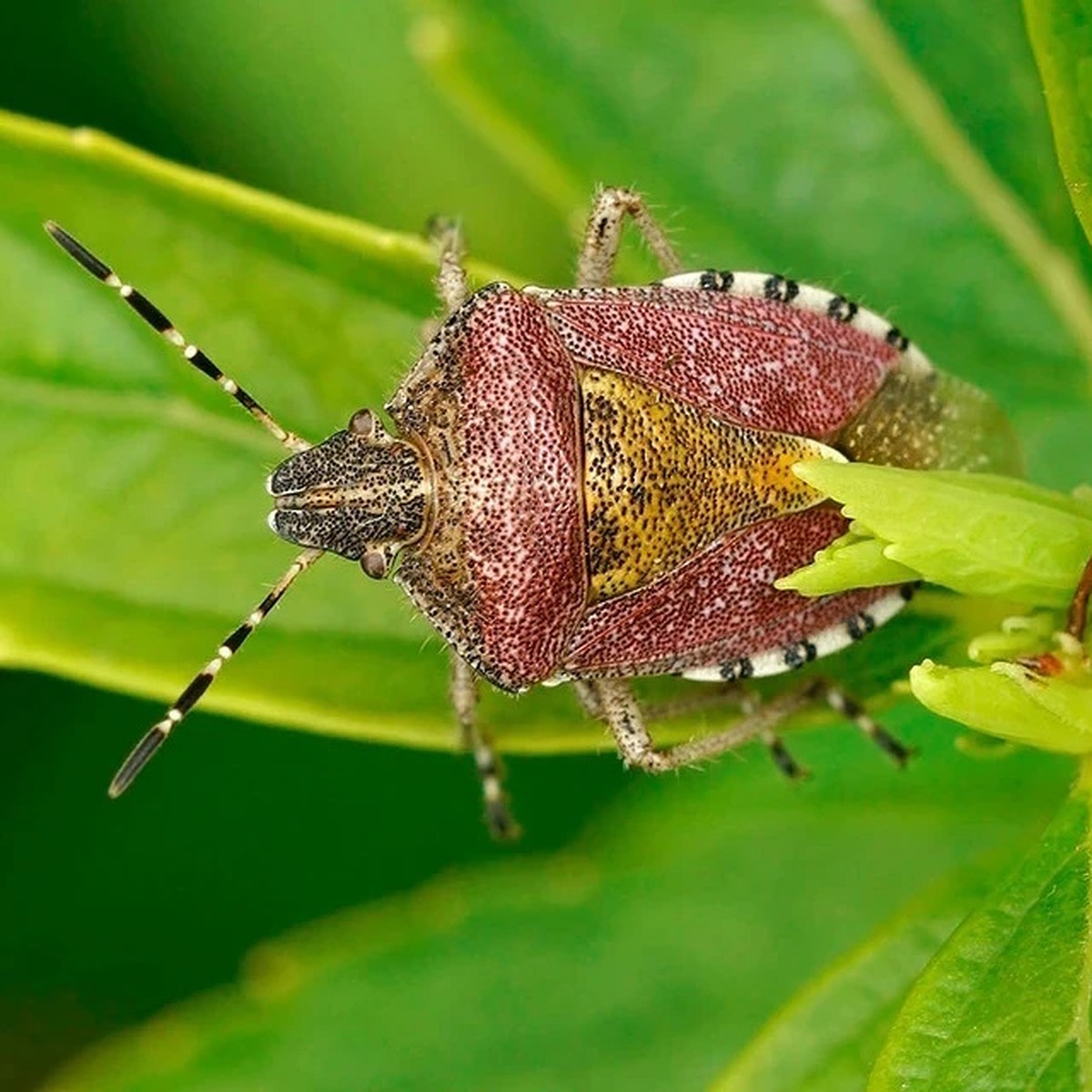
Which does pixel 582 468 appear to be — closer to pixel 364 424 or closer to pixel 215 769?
pixel 364 424

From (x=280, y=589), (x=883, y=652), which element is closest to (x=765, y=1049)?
(x=883, y=652)

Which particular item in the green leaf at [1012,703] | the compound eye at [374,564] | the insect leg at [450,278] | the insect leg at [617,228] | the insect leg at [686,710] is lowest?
the green leaf at [1012,703]

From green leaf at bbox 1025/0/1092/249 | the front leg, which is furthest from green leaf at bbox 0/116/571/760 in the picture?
green leaf at bbox 1025/0/1092/249

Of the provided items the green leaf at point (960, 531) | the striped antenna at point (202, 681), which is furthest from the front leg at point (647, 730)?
the green leaf at point (960, 531)

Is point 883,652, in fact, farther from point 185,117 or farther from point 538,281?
point 185,117

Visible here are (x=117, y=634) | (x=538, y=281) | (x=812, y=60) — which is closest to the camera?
(x=117, y=634)

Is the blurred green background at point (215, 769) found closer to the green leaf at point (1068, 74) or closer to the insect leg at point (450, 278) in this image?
the insect leg at point (450, 278)

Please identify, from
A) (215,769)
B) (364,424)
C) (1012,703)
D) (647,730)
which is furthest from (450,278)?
(215,769)
